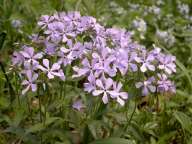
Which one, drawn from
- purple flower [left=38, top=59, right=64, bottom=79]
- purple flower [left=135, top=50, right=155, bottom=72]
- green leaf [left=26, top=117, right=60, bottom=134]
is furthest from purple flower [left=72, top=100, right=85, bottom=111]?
purple flower [left=135, top=50, right=155, bottom=72]

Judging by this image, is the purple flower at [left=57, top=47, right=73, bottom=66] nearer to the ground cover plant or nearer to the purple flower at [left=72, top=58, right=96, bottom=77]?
the ground cover plant

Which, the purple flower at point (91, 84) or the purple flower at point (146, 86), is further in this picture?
the purple flower at point (146, 86)

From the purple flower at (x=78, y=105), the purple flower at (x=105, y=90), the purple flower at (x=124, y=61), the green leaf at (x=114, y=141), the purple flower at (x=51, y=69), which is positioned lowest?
the green leaf at (x=114, y=141)

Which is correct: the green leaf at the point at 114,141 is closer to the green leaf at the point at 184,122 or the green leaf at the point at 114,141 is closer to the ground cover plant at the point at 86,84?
the ground cover plant at the point at 86,84

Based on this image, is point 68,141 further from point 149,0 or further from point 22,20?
point 149,0

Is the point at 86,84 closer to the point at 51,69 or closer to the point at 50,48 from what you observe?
the point at 51,69

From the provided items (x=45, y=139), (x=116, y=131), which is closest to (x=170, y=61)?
(x=116, y=131)

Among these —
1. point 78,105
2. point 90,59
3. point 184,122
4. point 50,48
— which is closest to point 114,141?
point 78,105

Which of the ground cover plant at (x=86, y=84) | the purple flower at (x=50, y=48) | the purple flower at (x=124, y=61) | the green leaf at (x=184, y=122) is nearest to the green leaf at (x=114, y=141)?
the ground cover plant at (x=86, y=84)

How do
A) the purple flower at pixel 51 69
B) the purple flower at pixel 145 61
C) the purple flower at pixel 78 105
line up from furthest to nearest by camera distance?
the purple flower at pixel 78 105, the purple flower at pixel 145 61, the purple flower at pixel 51 69
